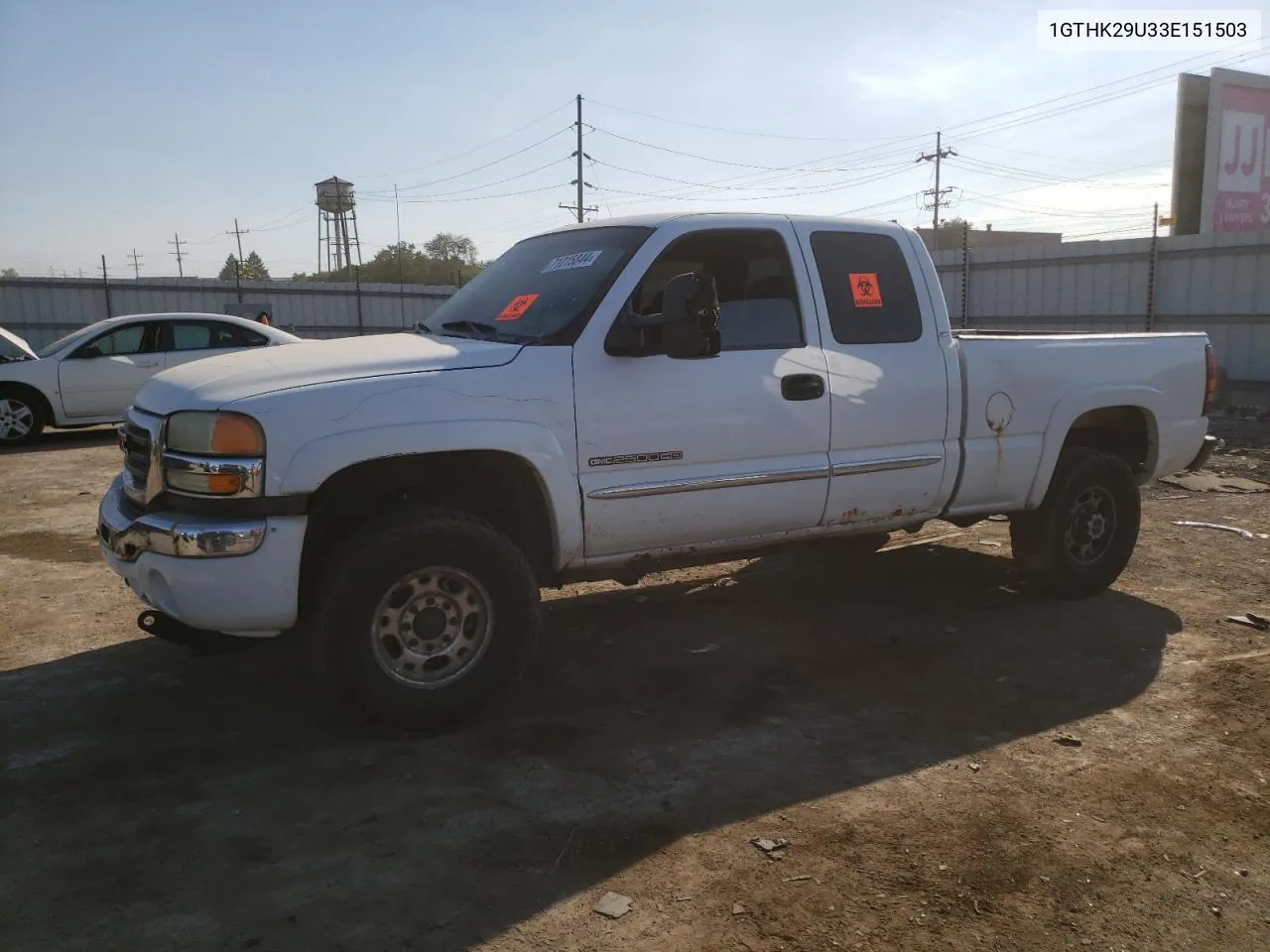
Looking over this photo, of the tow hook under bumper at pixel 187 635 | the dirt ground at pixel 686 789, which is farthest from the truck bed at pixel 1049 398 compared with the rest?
the tow hook under bumper at pixel 187 635

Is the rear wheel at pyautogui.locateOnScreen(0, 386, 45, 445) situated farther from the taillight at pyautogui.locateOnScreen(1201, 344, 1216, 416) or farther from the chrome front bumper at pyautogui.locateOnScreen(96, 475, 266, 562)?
the taillight at pyautogui.locateOnScreen(1201, 344, 1216, 416)

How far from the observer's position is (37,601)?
219 inches

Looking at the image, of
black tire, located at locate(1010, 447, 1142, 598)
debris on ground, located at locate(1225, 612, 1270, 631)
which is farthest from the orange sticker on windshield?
debris on ground, located at locate(1225, 612, 1270, 631)

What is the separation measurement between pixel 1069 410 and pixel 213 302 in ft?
70.3

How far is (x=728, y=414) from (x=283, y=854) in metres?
2.39

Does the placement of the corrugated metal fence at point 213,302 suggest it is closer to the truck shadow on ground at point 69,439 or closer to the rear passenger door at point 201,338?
the truck shadow on ground at point 69,439

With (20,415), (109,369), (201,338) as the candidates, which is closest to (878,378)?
(201,338)

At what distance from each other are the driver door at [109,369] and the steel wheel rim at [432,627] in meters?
9.96

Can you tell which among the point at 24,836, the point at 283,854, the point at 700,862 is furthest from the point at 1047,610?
the point at 24,836

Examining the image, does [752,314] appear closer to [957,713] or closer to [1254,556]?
[957,713]

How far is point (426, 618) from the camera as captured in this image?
3.77 meters

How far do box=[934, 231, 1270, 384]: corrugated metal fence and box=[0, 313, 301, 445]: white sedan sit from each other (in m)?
10.5

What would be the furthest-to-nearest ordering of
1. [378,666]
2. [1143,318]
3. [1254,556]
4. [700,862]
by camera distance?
1. [1143,318]
2. [1254,556]
3. [378,666]
4. [700,862]

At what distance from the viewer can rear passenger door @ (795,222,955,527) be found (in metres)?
4.65
